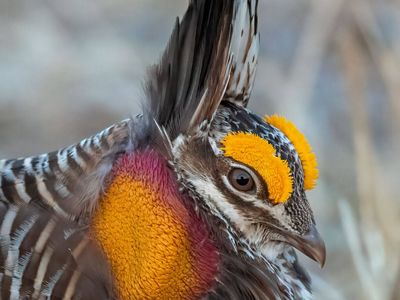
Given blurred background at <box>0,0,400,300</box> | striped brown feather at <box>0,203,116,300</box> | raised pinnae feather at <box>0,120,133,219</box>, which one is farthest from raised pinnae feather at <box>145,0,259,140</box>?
blurred background at <box>0,0,400,300</box>

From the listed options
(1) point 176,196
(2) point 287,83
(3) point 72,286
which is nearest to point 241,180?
(1) point 176,196

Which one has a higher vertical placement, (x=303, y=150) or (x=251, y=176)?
(x=303, y=150)

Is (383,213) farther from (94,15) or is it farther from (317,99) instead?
(94,15)

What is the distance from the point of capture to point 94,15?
5.09m

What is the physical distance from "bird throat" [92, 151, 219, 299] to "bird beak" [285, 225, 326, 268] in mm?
153

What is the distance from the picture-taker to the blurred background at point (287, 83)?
111 inches

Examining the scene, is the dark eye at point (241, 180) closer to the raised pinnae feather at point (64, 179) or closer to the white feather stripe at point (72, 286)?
the raised pinnae feather at point (64, 179)

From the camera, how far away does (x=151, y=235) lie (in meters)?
1.72

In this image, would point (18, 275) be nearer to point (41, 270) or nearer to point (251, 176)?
point (41, 270)

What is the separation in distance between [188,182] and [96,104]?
8.87 ft

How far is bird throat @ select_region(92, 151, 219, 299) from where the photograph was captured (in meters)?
1.73

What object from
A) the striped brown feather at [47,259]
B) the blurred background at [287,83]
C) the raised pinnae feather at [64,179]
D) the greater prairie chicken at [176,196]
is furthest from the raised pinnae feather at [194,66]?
the blurred background at [287,83]

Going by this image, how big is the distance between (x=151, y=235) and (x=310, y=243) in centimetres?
30

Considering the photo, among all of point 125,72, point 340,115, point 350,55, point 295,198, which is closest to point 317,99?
point 340,115
